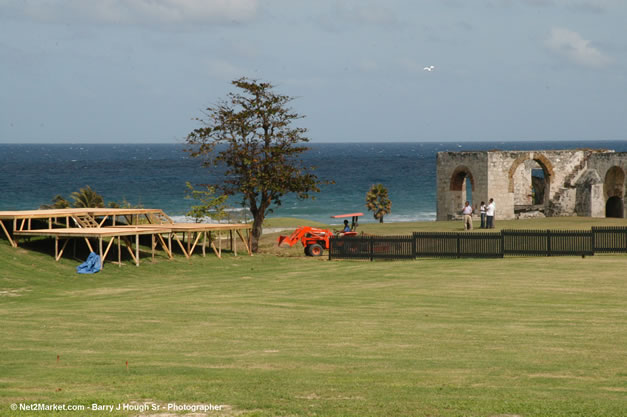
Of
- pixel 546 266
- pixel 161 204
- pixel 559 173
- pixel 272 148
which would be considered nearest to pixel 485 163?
pixel 559 173

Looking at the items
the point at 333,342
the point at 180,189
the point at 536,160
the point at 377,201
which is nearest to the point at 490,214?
the point at 536,160

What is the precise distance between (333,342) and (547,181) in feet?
146

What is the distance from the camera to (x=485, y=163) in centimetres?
5412

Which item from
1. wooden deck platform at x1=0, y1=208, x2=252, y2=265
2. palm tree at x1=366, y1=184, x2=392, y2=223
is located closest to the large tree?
wooden deck platform at x1=0, y1=208, x2=252, y2=265

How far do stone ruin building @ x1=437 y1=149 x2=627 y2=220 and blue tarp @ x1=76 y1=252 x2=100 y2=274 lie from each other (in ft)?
92.3

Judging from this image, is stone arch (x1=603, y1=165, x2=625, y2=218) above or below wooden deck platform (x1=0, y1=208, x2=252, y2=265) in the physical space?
above

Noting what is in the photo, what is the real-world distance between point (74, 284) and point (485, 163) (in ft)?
106

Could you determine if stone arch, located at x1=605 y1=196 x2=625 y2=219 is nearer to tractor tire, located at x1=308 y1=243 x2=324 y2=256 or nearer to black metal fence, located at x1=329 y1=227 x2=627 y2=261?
black metal fence, located at x1=329 y1=227 x2=627 y2=261

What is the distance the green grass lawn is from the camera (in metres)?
11.0

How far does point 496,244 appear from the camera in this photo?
114 ft

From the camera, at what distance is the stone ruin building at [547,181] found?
54281 millimetres

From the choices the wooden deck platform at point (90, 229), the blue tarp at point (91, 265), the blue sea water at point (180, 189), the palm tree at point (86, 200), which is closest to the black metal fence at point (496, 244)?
the wooden deck platform at point (90, 229)

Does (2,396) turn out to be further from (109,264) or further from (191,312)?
(109,264)

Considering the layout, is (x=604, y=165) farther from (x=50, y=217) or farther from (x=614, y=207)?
(x=50, y=217)
